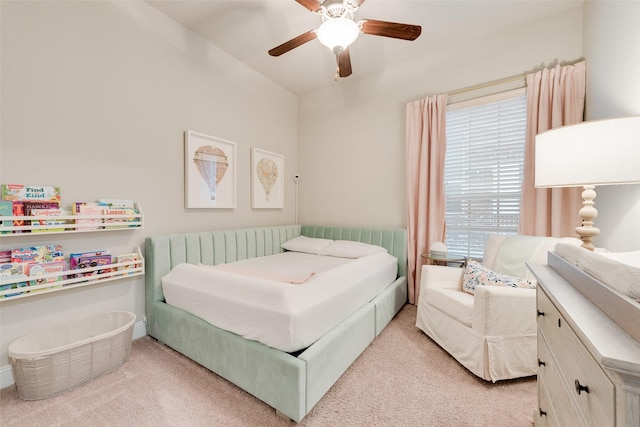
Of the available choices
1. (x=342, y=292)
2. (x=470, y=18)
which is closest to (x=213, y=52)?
(x=470, y=18)

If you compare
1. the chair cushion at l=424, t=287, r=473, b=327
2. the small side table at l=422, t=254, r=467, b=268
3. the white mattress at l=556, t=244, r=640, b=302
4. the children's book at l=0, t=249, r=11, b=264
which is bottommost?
the chair cushion at l=424, t=287, r=473, b=327

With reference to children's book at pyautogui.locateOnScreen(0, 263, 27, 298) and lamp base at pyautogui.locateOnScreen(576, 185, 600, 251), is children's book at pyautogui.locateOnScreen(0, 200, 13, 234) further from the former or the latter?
lamp base at pyautogui.locateOnScreen(576, 185, 600, 251)

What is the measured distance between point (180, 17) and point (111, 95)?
39.8 inches

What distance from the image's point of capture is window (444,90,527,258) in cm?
248

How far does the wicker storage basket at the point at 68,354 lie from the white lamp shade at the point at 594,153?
9.43 feet

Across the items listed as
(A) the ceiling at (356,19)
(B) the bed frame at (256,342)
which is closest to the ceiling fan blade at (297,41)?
(A) the ceiling at (356,19)

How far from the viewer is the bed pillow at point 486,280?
5.61 ft

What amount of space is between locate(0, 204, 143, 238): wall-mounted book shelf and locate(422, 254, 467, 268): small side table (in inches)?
106

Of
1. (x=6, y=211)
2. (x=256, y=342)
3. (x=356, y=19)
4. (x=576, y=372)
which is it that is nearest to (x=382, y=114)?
(x=356, y=19)

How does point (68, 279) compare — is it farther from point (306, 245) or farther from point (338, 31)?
point (338, 31)

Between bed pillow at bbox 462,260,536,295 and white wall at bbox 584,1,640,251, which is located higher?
white wall at bbox 584,1,640,251

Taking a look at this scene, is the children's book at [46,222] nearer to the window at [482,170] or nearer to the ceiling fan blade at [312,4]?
the ceiling fan blade at [312,4]

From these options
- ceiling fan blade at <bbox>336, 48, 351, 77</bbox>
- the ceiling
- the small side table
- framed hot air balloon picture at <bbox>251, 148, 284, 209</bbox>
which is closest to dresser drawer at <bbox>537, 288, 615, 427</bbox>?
the small side table

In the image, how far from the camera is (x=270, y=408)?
4.76 feet
